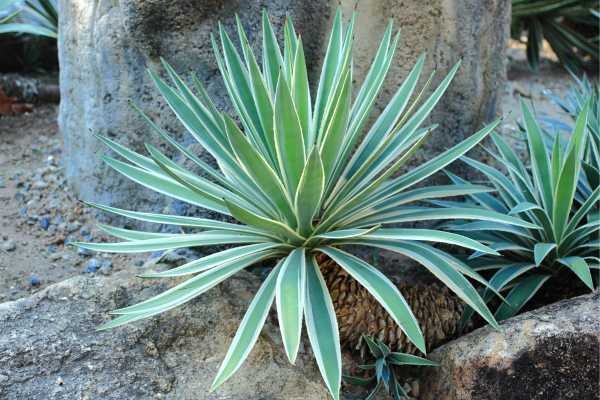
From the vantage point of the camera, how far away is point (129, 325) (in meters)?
2.38

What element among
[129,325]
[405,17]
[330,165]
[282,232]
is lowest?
[129,325]

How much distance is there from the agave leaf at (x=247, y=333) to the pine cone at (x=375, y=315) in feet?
1.05

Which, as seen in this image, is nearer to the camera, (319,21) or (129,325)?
(129,325)

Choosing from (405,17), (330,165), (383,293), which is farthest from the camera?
(405,17)

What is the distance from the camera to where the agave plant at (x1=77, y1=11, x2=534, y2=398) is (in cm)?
212

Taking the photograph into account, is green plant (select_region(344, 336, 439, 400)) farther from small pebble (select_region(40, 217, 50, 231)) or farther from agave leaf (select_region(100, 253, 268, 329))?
small pebble (select_region(40, 217, 50, 231))

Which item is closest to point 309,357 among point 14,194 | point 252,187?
point 252,187

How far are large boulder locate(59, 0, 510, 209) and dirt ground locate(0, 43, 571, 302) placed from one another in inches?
7.3

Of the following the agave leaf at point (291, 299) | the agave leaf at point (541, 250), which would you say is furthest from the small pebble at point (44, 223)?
the agave leaf at point (541, 250)

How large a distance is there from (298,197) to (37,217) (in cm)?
159

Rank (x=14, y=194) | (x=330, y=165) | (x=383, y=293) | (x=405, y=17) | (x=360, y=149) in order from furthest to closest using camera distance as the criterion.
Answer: (x=14, y=194) → (x=405, y=17) → (x=360, y=149) → (x=330, y=165) → (x=383, y=293)

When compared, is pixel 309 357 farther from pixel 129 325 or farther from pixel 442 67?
pixel 442 67

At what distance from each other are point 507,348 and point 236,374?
0.85 m

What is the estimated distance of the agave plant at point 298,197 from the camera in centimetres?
212
